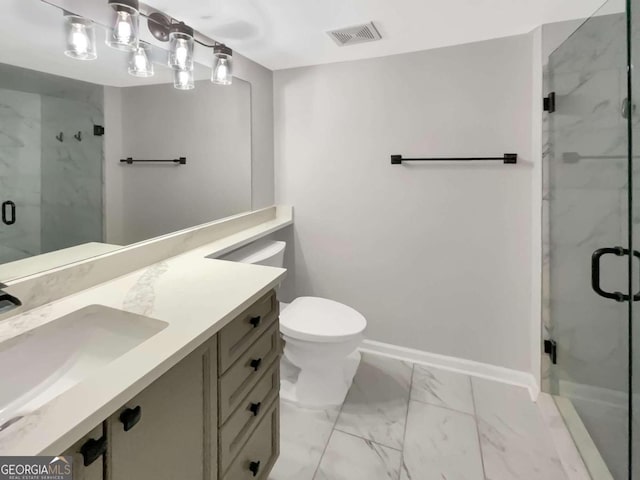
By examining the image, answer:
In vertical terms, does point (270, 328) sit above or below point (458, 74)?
below

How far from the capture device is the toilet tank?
1.92m

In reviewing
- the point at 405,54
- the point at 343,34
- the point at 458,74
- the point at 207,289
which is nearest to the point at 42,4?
the point at 207,289

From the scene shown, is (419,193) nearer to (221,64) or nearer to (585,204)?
(585,204)

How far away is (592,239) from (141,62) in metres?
2.11

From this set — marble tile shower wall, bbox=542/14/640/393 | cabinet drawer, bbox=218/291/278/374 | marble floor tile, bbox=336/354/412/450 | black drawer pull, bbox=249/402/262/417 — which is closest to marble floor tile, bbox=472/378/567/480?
marble tile shower wall, bbox=542/14/640/393

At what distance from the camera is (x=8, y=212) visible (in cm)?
103

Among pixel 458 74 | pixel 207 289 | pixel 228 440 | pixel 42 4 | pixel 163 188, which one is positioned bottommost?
pixel 228 440

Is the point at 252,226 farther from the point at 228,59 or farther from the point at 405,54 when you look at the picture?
the point at 405,54

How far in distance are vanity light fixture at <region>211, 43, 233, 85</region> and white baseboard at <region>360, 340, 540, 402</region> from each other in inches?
74.9

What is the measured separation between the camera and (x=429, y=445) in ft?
5.20

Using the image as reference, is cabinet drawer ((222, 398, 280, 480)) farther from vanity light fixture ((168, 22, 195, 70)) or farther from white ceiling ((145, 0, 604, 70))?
white ceiling ((145, 0, 604, 70))

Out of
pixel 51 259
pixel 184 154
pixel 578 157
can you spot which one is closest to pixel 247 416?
pixel 51 259

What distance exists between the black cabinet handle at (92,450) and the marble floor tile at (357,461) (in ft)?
3.53

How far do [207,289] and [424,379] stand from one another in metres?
→ 1.55
